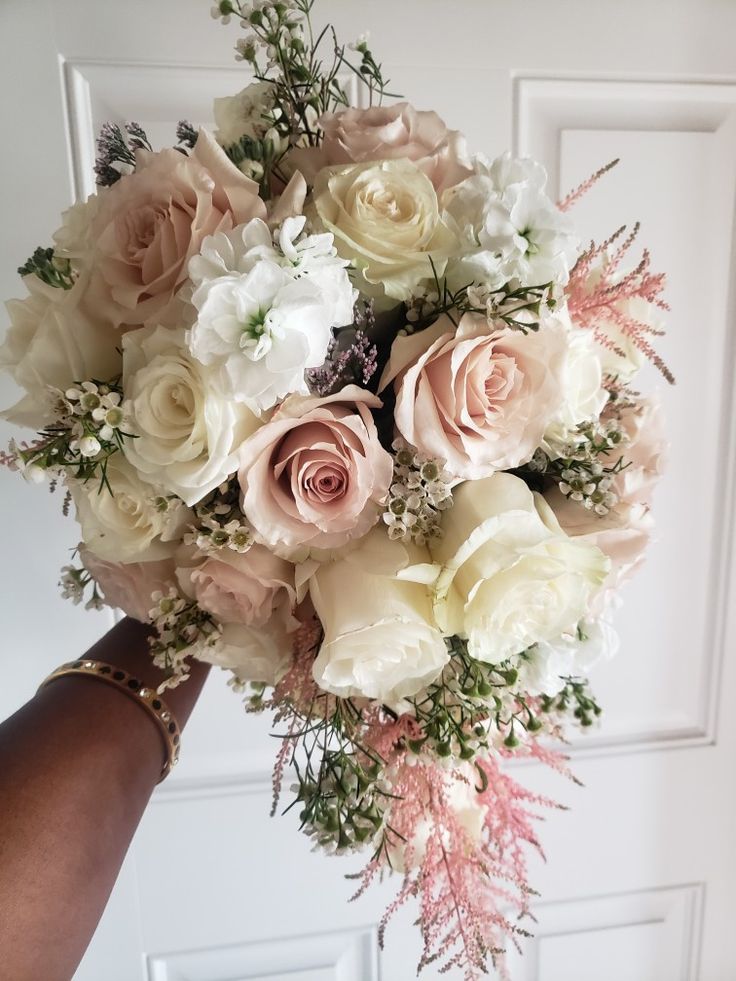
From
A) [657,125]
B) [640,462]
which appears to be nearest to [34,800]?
[640,462]

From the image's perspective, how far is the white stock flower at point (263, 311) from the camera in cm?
43

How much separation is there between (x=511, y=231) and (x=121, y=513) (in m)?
0.36

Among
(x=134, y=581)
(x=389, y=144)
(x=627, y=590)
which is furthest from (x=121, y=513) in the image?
(x=627, y=590)

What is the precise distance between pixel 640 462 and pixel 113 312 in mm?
Answer: 462

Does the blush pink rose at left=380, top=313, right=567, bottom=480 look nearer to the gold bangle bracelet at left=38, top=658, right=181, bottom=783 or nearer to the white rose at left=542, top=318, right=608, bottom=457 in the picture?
the white rose at left=542, top=318, right=608, bottom=457

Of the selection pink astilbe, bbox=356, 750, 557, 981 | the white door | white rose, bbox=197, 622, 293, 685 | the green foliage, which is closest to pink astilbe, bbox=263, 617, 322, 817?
white rose, bbox=197, 622, 293, 685

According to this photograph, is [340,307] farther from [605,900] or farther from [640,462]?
[605,900]

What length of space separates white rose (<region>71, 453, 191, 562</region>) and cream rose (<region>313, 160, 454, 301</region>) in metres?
0.23

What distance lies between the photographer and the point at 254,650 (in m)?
0.58

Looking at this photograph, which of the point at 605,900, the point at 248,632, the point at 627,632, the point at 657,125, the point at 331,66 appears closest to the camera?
the point at 248,632

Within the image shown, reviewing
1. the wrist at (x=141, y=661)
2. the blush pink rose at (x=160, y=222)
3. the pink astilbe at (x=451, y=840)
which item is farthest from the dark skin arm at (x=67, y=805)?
the blush pink rose at (x=160, y=222)

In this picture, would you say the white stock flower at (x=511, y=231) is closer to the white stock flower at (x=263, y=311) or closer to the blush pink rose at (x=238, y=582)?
the white stock flower at (x=263, y=311)

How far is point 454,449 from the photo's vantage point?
1.66 feet

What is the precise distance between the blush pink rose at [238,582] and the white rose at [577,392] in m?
0.24
